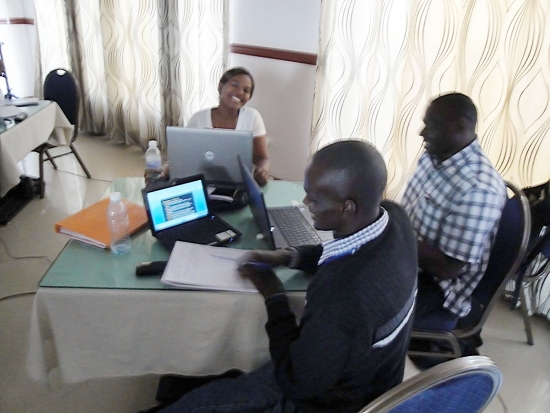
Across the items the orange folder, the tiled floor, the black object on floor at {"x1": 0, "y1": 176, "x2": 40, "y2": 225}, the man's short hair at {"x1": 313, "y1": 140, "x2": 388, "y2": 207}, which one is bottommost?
the tiled floor

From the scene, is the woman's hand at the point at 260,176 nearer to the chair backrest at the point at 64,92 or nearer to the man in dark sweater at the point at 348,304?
the man in dark sweater at the point at 348,304

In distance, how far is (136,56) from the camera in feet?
13.1

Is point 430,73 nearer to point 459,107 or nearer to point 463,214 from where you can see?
point 459,107

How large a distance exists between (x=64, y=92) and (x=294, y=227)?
2.77 m

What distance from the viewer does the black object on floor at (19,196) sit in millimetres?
2977

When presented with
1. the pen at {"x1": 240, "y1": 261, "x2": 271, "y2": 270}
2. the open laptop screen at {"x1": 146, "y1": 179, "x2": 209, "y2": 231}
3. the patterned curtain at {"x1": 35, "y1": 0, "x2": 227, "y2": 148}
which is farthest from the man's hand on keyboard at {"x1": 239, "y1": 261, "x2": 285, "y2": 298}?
the patterned curtain at {"x1": 35, "y1": 0, "x2": 227, "y2": 148}

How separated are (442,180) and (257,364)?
0.89 metres

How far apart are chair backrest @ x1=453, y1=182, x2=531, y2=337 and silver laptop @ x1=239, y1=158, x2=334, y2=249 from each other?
0.56 meters

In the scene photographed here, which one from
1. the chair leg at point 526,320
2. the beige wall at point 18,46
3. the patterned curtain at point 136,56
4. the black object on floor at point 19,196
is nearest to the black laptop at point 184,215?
the chair leg at point 526,320

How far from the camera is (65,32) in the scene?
4316 mm

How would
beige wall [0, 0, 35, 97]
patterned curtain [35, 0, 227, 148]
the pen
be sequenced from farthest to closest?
beige wall [0, 0, 35, 97], patterned curtain [35, 0, 227, 148], the pen

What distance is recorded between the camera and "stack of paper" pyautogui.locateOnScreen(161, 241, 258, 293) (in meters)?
1.20

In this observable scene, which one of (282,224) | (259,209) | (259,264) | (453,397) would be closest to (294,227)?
(282,224)

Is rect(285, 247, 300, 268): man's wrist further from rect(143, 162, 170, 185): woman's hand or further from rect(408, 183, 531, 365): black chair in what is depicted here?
rect(143, 162, 170, 185): woman's hand
